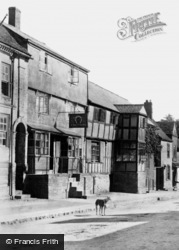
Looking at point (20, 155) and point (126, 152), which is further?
point (126, 152)

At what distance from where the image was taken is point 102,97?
40.2 m

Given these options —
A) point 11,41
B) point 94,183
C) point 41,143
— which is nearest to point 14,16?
point 11,41

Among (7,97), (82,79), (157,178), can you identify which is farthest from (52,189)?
(157,178)

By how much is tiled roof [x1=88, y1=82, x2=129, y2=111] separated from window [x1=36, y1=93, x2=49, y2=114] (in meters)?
7.09

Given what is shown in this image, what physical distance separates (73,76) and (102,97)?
826 centimetres

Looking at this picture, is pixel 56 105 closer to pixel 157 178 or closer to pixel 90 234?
pixel 90 234

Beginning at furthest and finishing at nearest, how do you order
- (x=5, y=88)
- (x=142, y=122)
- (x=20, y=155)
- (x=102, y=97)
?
(x=142, y=122) < (x=102, y=97) < (x=20, y=155) < (x=5, y=88)

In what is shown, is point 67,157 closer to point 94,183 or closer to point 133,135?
point 94,183

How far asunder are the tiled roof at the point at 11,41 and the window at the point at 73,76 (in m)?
6.32

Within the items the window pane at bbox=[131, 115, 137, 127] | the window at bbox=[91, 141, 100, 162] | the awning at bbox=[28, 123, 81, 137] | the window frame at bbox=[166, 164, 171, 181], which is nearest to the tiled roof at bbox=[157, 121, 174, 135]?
the window frame at bbox=[166, 164, 171, 181]

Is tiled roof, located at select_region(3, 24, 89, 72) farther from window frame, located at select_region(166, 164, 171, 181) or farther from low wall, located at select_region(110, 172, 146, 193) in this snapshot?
window frame, located at select_region(166, 164, 171, 181)

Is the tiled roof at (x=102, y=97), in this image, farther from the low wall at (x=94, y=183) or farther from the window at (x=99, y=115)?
the low wall at (x=94, y=183)

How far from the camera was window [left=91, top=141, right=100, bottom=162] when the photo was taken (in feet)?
118

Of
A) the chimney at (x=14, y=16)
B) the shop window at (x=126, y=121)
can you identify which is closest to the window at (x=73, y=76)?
the chimney at (x=14, y=16)
